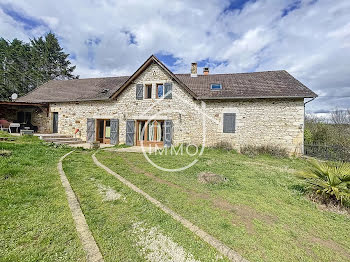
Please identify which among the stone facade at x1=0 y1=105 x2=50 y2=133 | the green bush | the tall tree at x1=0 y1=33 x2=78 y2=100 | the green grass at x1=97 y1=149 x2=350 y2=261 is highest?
the tall tree at x1=0 y1=33 x2=78 y2=100

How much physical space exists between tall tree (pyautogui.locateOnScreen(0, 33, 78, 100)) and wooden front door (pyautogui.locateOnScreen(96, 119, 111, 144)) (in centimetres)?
2442

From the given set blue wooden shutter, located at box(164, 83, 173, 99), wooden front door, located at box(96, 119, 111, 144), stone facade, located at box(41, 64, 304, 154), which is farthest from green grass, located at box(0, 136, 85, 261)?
wooden front door, located at box(96, 119, 111, 144)

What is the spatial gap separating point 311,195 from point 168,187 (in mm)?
3708

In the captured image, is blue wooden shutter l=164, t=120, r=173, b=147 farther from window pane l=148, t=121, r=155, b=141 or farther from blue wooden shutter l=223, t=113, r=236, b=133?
blue wooden shutter l=223, t=113, r=236, b=133

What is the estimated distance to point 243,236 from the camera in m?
2.57

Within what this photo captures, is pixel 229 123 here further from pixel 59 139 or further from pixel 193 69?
pixel 59 139

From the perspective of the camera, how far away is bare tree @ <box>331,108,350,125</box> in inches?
452

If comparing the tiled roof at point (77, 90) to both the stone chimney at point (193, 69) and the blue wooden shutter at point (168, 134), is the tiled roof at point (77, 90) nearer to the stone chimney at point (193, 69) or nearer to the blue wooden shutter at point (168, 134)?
the blue wooden shutter at point (168, 134)

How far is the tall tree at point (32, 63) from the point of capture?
90.4ft

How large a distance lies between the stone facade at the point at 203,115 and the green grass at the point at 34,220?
7.92m

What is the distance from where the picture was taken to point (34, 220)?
2.57 meters

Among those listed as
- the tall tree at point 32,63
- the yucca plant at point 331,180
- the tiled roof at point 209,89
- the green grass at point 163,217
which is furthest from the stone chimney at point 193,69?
the tall tree at point 32,63

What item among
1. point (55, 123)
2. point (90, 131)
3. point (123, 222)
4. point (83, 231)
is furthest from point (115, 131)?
point (83, 231)

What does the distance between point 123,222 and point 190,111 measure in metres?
9.24
